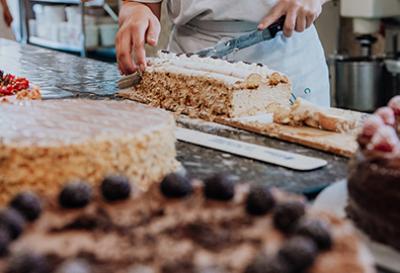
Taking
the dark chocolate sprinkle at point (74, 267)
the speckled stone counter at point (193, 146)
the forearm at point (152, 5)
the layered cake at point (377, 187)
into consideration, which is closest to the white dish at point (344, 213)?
the layered cake at point (377, 187)

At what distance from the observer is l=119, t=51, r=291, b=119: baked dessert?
2.19 metres

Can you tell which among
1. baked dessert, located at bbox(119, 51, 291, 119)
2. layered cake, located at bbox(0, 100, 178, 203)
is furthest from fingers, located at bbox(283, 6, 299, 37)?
layered cake, located at bbox(0, 100, 178, 203)

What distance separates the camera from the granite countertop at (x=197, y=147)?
5.03 feet

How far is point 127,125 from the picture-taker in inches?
58.1

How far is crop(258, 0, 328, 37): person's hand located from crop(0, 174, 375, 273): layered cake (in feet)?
5.00

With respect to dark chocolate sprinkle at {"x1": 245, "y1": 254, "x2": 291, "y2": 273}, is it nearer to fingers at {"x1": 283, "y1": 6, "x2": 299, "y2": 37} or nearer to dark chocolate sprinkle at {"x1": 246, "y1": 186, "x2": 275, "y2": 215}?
dark chocolate sprinkle at {"x1": 246, "y1": 186, "x2": 275, "y2": 215}

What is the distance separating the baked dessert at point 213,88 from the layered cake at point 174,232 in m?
1.11

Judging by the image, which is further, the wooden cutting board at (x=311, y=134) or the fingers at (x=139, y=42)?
the fingers at (x=139, y=42)

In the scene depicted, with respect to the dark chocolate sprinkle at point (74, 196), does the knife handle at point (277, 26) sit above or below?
above

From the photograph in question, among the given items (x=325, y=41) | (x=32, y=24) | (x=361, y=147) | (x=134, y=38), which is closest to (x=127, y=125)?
(x=361, y=147)

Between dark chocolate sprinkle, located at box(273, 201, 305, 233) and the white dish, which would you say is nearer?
dark chocolate sprinkle, located at box(273, 201, 305, 233)

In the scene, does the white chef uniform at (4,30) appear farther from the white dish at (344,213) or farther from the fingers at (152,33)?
the white dish at (344,213)

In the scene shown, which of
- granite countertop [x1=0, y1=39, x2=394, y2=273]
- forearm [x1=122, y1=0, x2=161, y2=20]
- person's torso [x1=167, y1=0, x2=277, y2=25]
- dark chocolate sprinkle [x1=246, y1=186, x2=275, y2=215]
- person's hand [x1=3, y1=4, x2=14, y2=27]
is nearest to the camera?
dark chocolate sprinkle [x1=246, y1=186, x2=275, y2=215]

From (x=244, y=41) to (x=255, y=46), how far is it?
0.16 m
